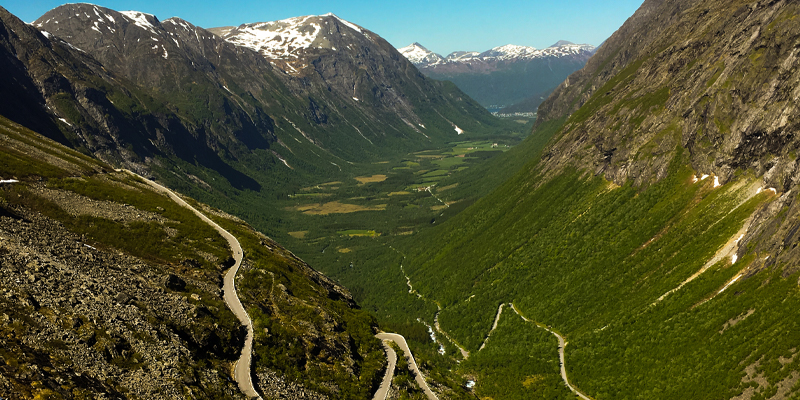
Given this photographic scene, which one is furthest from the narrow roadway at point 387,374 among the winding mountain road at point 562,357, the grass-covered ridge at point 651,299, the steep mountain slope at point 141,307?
the winding mountain road at point 562,357

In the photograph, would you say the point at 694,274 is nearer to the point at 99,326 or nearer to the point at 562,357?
the point at 562,357

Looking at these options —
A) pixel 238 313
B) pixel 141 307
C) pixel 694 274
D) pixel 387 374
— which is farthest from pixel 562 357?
pixel 141 307

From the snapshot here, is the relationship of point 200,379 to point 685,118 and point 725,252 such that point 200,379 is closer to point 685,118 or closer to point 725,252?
point 725,252

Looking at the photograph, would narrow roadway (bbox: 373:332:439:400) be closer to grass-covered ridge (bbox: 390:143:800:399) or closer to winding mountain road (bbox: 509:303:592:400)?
grass-covered ridge (bbox: 390:143:800:399)

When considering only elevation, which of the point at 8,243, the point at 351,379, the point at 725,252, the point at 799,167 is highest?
the point at 799,167

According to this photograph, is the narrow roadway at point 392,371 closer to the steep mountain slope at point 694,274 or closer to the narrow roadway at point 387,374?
the narrow roadway at point 387,374

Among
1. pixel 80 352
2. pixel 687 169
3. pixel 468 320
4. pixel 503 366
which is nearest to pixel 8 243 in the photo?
pixel 80 352
